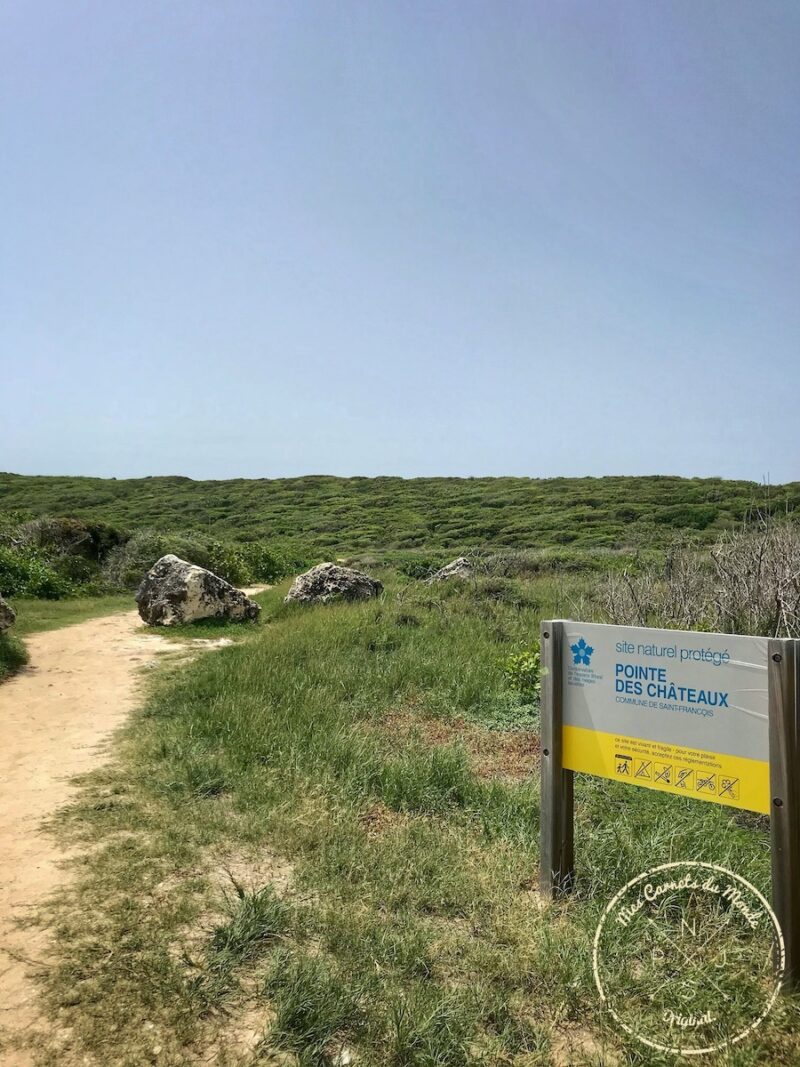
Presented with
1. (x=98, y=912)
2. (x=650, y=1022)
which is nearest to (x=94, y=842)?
(x=98, y=912)

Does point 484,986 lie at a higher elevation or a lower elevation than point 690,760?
lower

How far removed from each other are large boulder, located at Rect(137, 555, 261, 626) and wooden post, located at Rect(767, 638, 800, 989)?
37.7 feet

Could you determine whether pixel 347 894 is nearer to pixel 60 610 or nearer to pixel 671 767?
pixel 671 767

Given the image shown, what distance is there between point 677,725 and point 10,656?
8.70 metres

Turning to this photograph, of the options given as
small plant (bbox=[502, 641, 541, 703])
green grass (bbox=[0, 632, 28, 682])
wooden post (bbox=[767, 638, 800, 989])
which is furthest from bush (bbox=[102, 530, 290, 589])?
wooden post (bbox=[767, 638, 800, 989])

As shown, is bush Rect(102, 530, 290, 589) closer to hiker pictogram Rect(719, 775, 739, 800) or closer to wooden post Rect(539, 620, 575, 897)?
wooden post Rect(539, 620, 575, 897)

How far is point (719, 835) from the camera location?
4.05 metres

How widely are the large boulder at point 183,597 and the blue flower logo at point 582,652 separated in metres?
10.6

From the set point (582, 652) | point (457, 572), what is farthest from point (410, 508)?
point (582, 652)

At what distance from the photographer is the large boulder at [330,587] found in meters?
14.0

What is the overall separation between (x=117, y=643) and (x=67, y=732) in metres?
4.94

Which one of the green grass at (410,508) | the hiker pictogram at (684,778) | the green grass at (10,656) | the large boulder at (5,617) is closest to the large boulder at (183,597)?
the large boulder at (5,617)

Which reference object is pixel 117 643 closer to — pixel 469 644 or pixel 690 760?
pixel 469 644

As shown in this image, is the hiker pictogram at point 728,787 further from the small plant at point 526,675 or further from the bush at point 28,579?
the bush at point 28,579
